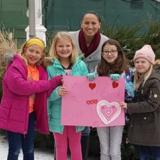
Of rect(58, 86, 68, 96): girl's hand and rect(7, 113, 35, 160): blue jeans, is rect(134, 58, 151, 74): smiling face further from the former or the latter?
rect(7, 113, 35, 160): blue jeans

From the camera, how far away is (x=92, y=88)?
211 inches

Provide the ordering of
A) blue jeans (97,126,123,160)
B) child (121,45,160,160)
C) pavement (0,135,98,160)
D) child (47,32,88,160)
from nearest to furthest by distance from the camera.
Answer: child (121,45,160,160)
child (47,32,88,160)
blue jeans (97,126,123,160)
pavement (0,135,98,160)

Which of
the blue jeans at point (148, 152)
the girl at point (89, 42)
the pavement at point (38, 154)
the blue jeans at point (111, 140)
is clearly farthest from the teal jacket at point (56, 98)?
the pavement at point (38, 154)

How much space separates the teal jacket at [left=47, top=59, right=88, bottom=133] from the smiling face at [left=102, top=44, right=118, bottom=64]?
0.24 metres

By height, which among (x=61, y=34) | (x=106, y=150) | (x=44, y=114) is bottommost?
(x=106, y=150)

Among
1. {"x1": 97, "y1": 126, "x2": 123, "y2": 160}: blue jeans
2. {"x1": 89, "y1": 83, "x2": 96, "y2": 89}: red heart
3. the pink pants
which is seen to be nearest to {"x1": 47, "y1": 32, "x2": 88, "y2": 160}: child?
the pink pants

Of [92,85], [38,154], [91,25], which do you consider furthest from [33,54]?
[38,154]

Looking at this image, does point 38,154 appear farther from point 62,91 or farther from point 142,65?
point 142,65

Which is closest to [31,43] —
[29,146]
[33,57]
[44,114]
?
[33,57]

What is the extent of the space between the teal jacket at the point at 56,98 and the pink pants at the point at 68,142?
71 millimetres

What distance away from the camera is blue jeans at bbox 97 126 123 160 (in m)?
5.47

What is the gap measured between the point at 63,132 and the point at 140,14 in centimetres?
980

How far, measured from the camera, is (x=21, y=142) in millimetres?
5512

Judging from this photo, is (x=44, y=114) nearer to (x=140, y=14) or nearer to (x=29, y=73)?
(x=29, y=73)
